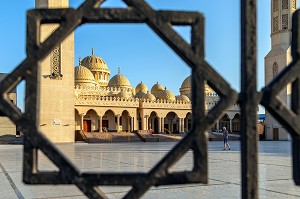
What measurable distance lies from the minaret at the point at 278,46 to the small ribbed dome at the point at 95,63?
2148 centimetres

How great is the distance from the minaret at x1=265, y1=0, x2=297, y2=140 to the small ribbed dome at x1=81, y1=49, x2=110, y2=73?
21.5m

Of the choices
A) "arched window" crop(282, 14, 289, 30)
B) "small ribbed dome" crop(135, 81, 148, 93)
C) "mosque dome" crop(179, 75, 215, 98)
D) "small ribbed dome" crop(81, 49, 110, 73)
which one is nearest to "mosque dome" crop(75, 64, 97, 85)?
Answer: "small ribbed dome" crop(81, 49, 110, 73)

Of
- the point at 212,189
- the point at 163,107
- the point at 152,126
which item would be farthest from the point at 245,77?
the point at 152,126

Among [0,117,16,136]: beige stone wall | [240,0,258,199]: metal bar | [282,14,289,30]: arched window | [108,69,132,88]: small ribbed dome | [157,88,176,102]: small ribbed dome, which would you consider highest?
[282,14,289,30]: arched window

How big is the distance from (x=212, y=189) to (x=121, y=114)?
29887 millimetres

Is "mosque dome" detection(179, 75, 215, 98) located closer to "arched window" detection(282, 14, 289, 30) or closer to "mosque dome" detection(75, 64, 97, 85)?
"mosque dome" detection(75, 64, 97, 85)

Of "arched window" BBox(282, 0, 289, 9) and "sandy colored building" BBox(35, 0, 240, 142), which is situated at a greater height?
"arched window" BBox(282, 0, 289, 9)

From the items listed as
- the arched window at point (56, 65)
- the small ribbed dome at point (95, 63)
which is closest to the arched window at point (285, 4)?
the arched window at point (56, 65)

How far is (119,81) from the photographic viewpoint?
142 feet

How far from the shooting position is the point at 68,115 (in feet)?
74.1

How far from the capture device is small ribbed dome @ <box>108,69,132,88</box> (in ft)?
141

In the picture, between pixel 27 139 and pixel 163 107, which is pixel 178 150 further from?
pixel 163 107

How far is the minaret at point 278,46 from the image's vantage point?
3036 cm

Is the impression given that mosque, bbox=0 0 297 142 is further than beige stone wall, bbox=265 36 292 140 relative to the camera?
No
